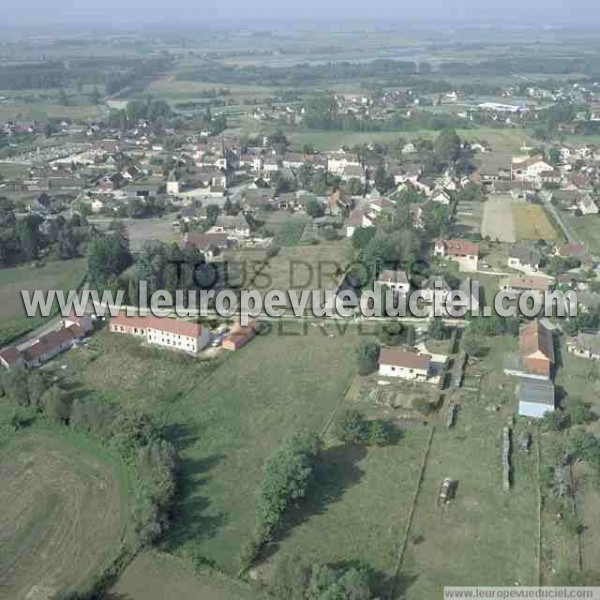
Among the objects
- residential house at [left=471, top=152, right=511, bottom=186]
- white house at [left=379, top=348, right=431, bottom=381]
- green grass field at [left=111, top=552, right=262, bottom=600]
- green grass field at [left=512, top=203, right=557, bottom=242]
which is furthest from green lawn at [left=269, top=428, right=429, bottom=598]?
residential house at [left=471, top=152, right=511, bottom=186]

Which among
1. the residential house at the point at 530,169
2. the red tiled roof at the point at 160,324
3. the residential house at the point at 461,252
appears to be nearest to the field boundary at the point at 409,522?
the red tiled roof at the point at 160,324

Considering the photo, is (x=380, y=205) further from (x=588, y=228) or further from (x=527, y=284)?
(x=527, y=284)

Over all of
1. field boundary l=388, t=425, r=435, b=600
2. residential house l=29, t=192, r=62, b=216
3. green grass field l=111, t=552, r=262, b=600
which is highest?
residential house l=29, t=192, r=62, b=216

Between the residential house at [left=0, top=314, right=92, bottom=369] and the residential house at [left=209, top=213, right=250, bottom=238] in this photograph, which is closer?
the residential house at [left=0, top=314, right=92, bottom=369]

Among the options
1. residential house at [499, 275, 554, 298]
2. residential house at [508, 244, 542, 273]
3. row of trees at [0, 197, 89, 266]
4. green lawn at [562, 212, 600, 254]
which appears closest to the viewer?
residential house at [499, 275, 554, 298]

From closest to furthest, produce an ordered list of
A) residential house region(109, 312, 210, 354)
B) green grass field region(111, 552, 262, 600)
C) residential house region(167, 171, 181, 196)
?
green grass field region(111, 552, 262, 600), residential house region(109, 312, 210, 354), residential house region(167, 171, 181, 196)

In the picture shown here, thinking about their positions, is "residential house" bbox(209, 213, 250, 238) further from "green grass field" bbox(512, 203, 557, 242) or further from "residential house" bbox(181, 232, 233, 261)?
"green grass field" bbox(512, 203, 557, 242)

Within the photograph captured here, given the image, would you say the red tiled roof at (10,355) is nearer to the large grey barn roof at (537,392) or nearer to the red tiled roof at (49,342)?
the red tiled roof at (49,342)
